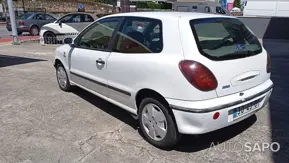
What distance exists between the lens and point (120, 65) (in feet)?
10.5

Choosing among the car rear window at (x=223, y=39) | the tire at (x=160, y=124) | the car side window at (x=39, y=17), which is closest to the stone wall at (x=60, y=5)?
the car side window at (x=39, y=17)

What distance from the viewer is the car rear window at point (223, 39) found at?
105 inches

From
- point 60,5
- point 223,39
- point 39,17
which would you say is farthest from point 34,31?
point 60,5

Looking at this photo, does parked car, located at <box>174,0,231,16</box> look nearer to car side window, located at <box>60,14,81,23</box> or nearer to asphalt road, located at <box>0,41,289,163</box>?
car side window, located at <box>60,14,81,23</box>

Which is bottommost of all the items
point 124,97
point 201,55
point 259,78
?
point 124,97

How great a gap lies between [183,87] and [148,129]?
2.79 feet

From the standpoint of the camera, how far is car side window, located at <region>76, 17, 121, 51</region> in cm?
355

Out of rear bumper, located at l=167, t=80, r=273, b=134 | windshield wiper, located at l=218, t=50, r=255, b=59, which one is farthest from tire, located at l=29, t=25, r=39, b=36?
windshield wiper, located at l=218, t=50, r=255, b=59

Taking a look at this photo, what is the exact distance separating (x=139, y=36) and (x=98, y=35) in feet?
3.33

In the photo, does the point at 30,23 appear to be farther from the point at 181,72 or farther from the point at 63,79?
the point at 181,72

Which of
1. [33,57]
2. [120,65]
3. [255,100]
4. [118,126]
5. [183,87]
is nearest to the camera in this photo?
[183,87]

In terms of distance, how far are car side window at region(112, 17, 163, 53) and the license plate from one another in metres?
1.09

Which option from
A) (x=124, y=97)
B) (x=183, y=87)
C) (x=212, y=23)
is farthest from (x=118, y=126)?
(x=212, y=23)

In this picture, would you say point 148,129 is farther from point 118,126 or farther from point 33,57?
point 33,57
